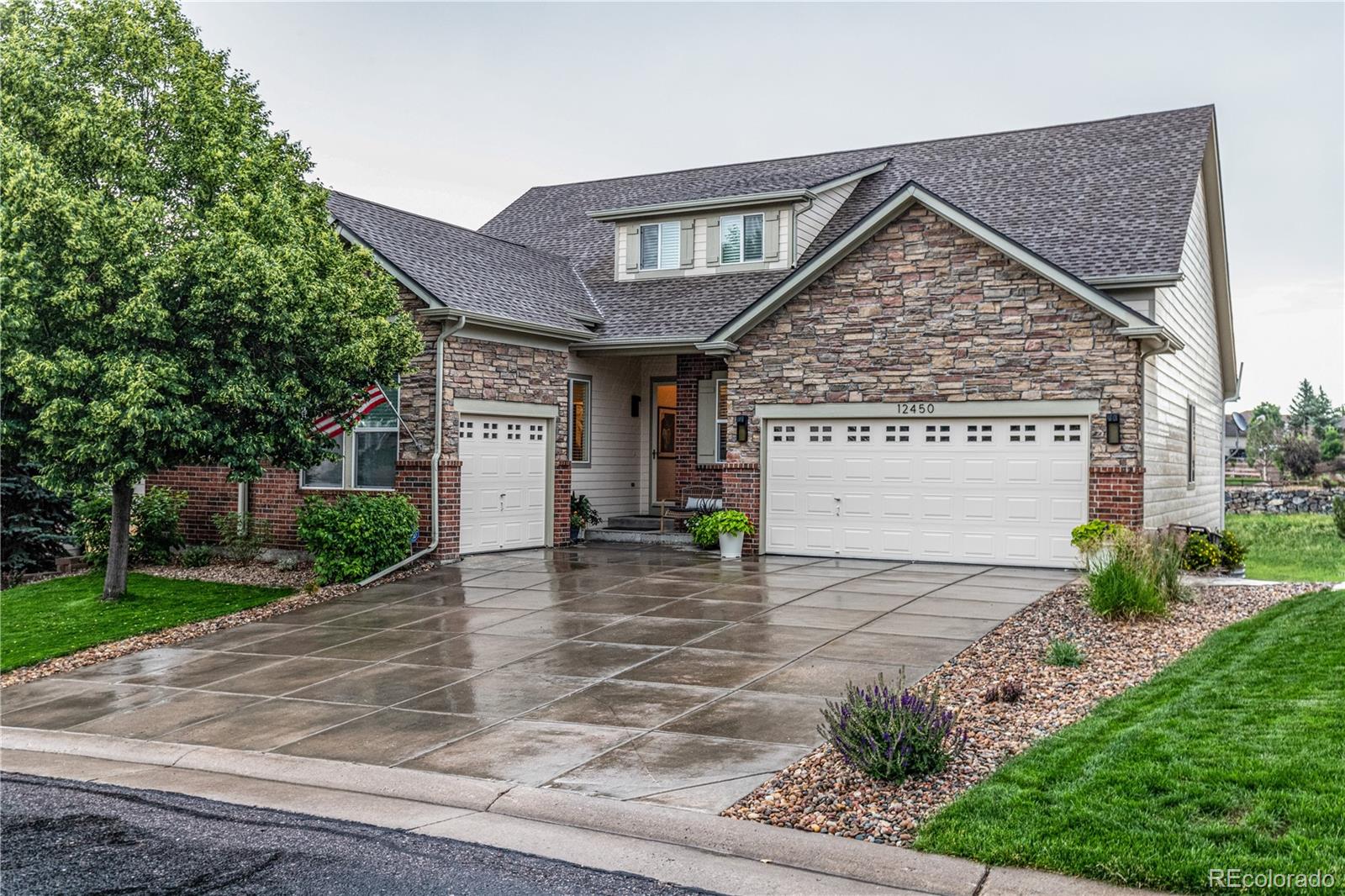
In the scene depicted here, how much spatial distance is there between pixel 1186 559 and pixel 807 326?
21.0 feet

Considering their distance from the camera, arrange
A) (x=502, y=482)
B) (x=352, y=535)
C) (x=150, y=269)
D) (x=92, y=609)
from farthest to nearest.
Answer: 1. (x=502, y=482)
2. (x=352, y=535)
3. (x=92, y=609)
4. (x=150, y=269)

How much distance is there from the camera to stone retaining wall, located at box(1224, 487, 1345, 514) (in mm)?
37906

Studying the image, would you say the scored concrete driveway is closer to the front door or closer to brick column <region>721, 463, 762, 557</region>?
brick column <region>721, 463, 762, 557</region>

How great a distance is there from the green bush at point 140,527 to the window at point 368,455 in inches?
86.4

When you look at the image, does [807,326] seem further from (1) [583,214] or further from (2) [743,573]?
(1) [583,214]

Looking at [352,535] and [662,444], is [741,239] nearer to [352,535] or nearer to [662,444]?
[662,444]

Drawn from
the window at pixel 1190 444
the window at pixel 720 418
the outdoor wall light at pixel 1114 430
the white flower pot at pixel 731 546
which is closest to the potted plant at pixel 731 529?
the white flower pot at pixel 731 546

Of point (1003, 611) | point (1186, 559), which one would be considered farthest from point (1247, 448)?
point (1003, 611)

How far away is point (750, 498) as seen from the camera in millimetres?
17719

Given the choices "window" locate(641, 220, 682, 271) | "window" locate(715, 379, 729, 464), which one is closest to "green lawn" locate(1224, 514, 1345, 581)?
"window" locate(715, 379, 729, 464)

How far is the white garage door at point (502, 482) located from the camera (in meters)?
17.2

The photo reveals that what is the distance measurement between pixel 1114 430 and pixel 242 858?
12.7 meters

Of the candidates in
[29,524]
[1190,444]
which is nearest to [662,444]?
[1190,444]

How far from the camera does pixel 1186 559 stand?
15484mm
